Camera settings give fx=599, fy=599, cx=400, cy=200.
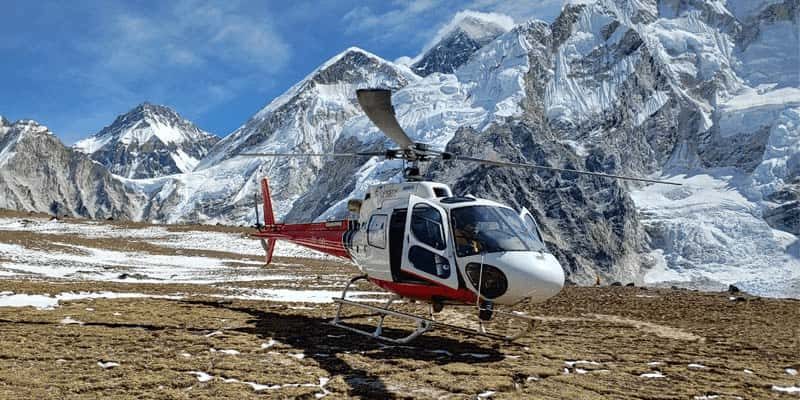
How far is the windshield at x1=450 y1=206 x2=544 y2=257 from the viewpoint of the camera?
926 centimetres

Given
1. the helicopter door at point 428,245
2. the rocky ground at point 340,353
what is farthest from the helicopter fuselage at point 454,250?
the rocky ground at point 340,353

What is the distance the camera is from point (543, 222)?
568 feet

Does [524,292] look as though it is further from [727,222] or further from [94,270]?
[727,222]

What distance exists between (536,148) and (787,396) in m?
185

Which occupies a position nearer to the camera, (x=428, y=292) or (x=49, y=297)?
(x=428, y=292)

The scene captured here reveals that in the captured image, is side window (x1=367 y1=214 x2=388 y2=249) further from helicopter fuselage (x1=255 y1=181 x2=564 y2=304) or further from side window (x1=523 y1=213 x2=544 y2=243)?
side window (x1=523 y1=213 x2=544 y2=243)

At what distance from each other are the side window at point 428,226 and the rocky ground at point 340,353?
67.9 inches

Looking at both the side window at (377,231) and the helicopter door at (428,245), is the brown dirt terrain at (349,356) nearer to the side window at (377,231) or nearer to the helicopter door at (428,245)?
the helicopter door at (428,245)

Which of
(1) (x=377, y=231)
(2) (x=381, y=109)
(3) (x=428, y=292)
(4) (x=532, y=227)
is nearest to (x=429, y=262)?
(3) (x=428, y=292)

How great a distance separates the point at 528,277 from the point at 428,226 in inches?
76.0

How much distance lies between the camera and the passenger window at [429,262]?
31.6ft

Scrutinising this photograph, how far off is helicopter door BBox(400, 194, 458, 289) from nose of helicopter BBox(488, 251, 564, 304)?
90 cm

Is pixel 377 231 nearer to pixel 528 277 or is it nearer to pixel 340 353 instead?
pixel 340 353

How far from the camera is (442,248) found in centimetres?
970
